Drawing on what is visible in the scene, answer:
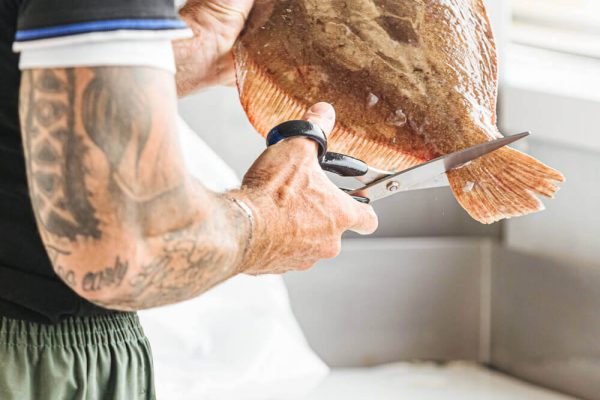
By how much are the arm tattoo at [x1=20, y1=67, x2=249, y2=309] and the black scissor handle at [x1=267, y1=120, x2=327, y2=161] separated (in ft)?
0.64

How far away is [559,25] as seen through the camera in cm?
222

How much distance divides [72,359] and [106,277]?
27 cm

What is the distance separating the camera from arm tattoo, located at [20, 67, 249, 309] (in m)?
0.68

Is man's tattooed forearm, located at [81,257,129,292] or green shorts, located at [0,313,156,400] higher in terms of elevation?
man's tattooed forearm, located at [81,257,129,292]

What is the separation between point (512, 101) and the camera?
2.09m

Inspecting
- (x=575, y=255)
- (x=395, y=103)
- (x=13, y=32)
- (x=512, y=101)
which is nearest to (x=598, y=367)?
(x=575, y=255)

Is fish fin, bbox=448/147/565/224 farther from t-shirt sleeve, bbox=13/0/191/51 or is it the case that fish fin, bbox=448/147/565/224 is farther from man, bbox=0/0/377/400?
t-shirt sleeve, bbox=13/0/191/51

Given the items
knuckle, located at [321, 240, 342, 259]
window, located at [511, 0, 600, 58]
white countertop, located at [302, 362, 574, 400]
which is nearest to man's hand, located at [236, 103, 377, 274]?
knuckle, located at [321, 240, 342, 259]

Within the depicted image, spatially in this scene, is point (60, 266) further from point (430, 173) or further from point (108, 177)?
point (430, 173)

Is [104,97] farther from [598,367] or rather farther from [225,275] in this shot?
[598,367]

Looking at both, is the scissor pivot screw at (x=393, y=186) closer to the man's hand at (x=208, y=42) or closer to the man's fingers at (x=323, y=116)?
the man's fingers at (x=323, y=116)

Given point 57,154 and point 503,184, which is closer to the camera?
point 57,154

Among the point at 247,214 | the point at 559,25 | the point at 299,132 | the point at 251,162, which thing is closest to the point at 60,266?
the point at 247,214

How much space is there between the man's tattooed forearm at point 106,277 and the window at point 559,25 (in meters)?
1.66
